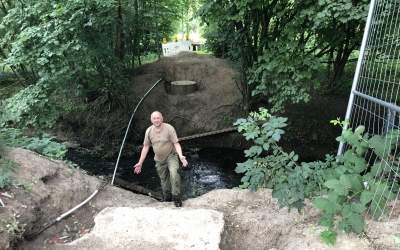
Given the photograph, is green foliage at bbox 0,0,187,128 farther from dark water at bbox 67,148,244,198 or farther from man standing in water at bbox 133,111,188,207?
man standing in water at bbox 133,111,188,207

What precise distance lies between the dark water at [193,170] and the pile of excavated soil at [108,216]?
11.0 ft

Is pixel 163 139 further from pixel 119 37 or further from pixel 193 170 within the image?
pixel 119 37

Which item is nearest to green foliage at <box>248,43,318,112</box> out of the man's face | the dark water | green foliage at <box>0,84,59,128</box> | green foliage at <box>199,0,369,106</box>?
green foliage at <box>199,0,369,106</box>

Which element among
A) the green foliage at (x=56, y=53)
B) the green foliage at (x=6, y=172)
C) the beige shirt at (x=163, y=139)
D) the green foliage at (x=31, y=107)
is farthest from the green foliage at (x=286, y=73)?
the green foliage at (x=6, y=172)

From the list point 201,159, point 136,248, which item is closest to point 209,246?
point 136,248

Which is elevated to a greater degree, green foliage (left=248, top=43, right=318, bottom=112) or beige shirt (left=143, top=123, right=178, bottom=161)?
green foliage (left=248, top=43, right=318, bottom=112)

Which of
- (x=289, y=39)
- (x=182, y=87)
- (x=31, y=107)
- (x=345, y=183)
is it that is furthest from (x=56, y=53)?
(x=345, y=183)

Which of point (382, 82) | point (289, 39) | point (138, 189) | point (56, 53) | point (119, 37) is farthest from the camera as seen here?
point (119, 37)

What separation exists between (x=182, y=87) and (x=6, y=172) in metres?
7.72

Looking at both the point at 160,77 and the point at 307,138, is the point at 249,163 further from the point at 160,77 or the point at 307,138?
the point at 160,77

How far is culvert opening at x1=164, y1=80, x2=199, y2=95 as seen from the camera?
1184cm

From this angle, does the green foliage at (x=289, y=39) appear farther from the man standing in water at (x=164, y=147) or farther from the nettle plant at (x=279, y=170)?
the nettle plant at (x=279, y=170)

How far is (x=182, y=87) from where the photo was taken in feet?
38.8

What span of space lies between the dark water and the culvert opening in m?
2.00
